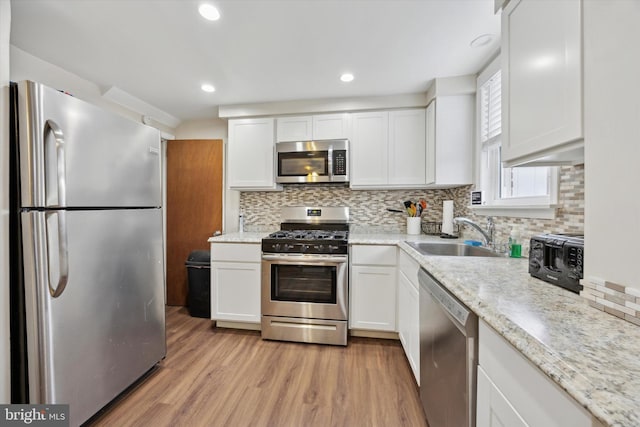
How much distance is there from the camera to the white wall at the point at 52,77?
1789 mm

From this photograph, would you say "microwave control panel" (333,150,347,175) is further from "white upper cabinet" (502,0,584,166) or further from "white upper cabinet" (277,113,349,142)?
"white upper cabinet" (502,0,584,166)

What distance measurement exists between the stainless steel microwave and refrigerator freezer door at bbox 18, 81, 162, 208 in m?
1.29

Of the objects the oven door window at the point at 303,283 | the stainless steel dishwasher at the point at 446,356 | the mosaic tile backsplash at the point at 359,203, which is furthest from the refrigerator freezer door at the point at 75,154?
→ the stainless steel dishwasher at the point at 446,356

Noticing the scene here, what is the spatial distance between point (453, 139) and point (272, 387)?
248 cm

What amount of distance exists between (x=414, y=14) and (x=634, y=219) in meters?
1.48

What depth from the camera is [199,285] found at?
2834 millimetres

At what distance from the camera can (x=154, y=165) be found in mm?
1843

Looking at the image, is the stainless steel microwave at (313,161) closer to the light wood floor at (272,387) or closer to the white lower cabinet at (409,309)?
the white lower cabinet at (409,309)

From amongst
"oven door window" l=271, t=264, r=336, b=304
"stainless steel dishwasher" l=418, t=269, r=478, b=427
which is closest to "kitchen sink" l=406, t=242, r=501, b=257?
"stainless steel dishwasher" l=418, t=269, r=478, b=427

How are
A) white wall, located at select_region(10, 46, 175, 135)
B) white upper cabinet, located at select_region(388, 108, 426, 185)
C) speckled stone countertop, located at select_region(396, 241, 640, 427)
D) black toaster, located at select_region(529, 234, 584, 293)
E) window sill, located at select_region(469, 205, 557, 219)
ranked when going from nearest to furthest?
speckled stone countertop, located at select_region(396, 241, 640, 427) → black toaster, located at select_region(529, 234, 584, 293) → window sill, located at select_region(469, 205, 557, 219) → white wall, located at select_region(10, 46, 175, 135) → white upper cabinet, located at select_region(388, 108, 426, 185)

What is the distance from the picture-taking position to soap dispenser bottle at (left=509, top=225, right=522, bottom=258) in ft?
4.85

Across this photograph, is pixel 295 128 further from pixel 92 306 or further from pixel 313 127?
pixel 92 306

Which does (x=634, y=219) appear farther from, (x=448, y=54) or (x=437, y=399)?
(x=448, y=54)

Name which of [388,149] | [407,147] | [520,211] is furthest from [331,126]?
[520,211]
